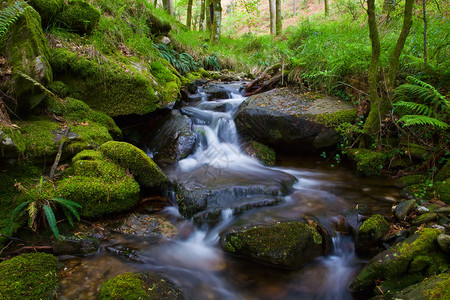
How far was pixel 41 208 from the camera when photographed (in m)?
2.91

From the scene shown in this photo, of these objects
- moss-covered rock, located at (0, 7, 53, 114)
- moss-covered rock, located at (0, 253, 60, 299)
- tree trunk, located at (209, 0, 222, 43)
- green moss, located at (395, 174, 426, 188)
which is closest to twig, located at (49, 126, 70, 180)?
moss-covered rock, located at (0, 7, 53, 114)

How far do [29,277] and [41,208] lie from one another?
0.86 metres

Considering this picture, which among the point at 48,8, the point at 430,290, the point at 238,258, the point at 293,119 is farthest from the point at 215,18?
the point at 430,290

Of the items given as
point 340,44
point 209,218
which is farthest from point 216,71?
point 209,218

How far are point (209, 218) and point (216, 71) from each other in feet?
29.1

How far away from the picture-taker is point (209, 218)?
12.4 ft

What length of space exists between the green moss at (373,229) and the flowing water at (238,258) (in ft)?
0.85

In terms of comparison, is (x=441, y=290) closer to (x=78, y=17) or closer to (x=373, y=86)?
(x=373, y=86)

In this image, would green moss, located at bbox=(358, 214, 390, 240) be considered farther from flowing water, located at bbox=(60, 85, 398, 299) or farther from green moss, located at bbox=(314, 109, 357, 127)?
green moss, located at bbox=(314, 109, 357, 127)

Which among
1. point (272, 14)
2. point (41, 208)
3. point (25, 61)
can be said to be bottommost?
point (41, 208)

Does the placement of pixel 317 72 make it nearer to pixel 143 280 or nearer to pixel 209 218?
pixel 209 218

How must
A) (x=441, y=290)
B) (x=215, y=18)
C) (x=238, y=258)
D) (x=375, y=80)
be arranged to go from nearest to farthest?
(x=441, y=290) → (x=238, y=258) → (x=375, y=80) → (x=215, y=18)

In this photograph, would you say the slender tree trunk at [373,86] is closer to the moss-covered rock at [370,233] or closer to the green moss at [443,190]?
the green moss at [443,190]

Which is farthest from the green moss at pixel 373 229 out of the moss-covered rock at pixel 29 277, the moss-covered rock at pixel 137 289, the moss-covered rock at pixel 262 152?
the moss-covered rock at pixel 29 277
